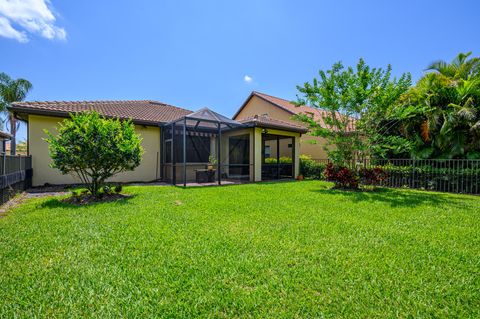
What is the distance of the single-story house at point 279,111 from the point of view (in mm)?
17977

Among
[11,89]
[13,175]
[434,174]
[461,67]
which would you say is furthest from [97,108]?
[11,89]

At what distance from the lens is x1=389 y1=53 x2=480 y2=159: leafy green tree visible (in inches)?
373

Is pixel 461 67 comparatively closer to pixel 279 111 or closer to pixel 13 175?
pixel 279 111

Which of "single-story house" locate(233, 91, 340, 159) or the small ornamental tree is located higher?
"single-story house" locate(233, 91, 340, 159)

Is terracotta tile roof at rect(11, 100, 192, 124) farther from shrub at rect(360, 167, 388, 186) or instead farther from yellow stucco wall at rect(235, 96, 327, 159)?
shrub at rect(360, 167, 388, 186)

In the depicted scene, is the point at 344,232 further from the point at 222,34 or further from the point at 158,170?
the point at 222,34

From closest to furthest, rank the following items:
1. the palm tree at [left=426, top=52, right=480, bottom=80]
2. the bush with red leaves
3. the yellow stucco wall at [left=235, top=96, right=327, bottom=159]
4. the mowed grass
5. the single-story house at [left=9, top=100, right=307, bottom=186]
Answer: the mowed grass → the single-story house at [left=9, top=100, right=307, bottom=186] → the bush with red leaves → the palm tree at [left=426, top=52, right=480, bottom=80] → the yellow stucco wall at [left=235, top=96, right=327, bottom=159]

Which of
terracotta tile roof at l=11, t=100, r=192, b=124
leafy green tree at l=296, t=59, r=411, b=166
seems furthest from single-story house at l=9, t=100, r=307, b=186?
leafy green tree at l=296, t=59, r=411, b=166

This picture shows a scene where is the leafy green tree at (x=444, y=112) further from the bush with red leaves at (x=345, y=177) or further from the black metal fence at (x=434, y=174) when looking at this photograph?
the bush with red leaves at (x=345, y=177)

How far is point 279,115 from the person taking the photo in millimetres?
19672

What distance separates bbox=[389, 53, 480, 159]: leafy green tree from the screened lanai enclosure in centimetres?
634

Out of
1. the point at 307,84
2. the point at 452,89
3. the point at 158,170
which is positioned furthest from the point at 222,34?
the point at 452,89

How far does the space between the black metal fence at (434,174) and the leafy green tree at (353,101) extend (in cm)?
105

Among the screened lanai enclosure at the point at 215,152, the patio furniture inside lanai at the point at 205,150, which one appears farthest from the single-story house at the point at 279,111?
the patio furniture inside lanai at the point at 205,150
